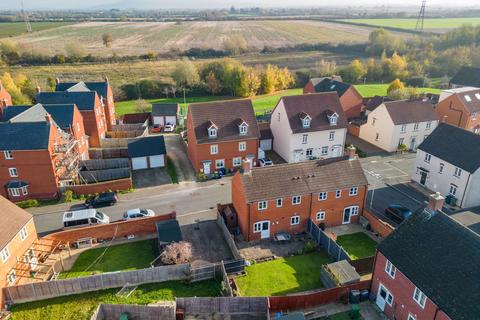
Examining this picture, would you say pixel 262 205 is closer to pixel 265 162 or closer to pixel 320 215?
pixel 320 215

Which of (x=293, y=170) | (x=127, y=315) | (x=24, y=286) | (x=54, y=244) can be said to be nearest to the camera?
(x=127, y=315)

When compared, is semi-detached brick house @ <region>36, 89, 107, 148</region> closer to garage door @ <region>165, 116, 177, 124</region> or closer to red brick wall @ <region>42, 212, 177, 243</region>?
garage door @ <region>165, 116, 177, 124</region>

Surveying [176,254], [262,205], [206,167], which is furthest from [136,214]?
[206,167]

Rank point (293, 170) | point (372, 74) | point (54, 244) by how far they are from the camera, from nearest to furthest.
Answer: point (54, 244) → point (293, 170) → point (372, 74)

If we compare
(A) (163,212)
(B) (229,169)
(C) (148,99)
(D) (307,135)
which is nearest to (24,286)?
(A) (163,212)

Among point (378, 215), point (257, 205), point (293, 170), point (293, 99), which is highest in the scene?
point (293, 99)

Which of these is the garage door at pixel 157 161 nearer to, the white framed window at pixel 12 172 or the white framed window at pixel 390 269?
the white framed window at pixel 12 172

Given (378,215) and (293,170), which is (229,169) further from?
(378,215)
